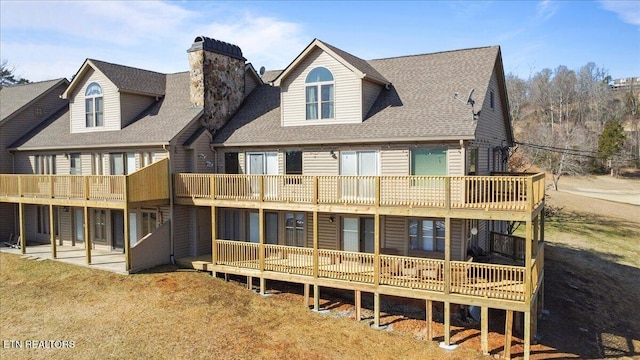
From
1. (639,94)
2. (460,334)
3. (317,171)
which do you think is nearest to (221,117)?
(317,171)

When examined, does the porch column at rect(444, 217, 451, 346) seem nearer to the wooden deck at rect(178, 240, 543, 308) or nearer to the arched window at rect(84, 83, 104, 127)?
the wooden deck at rect(178, 240, 543, 308)

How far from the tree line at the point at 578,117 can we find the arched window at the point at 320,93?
41966 millimetres

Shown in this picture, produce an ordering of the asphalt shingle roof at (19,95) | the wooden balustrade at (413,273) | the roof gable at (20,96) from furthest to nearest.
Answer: the asphalt shingle roof at (19,95), the roof gable at (20,96), the wooden balustrade at (413,273)

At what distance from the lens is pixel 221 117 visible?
2345 centimetres

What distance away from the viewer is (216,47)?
23.2m

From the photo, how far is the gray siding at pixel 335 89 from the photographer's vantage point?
19688mm

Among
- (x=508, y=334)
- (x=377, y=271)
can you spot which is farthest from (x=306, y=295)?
(x=508, y=334)

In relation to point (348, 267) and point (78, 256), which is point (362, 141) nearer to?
point (348, 267)

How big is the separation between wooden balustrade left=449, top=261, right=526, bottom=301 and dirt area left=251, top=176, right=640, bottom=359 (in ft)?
6.25

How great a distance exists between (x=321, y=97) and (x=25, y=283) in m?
15.2

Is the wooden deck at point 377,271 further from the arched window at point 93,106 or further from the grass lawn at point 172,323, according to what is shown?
the arched window at point 93,106

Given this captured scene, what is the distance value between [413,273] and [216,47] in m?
15.2

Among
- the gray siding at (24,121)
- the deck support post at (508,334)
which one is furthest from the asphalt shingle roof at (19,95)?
the deck support post at (508,334)

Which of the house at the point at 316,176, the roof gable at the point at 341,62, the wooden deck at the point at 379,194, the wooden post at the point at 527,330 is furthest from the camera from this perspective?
the roof gable at the point at 341,62
